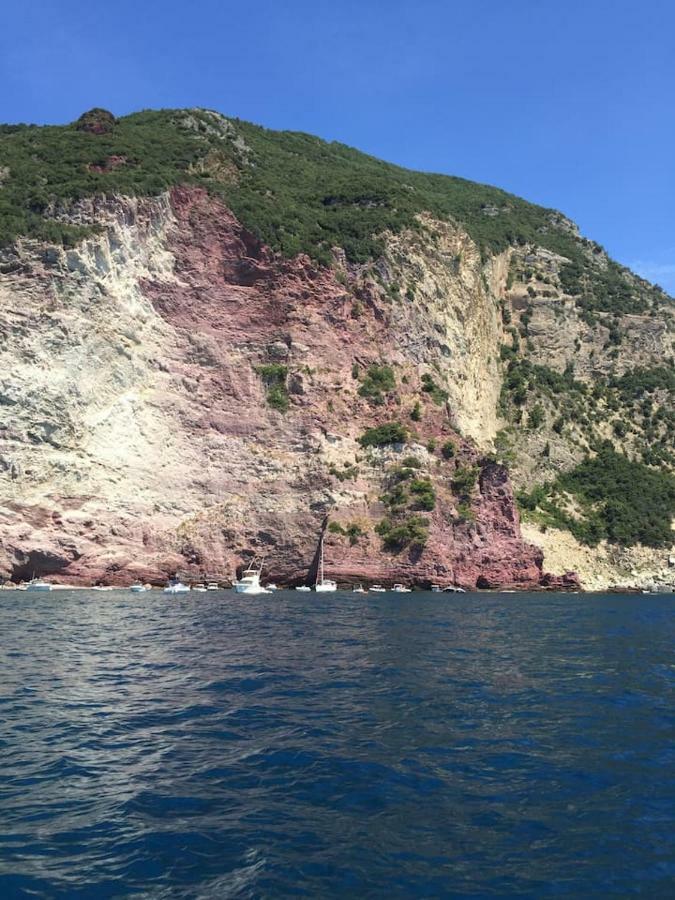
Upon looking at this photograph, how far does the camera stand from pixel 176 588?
4784 cm

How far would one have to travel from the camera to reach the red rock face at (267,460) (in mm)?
51062

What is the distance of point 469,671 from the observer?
62.1ft

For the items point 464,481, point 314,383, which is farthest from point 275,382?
point 464,481

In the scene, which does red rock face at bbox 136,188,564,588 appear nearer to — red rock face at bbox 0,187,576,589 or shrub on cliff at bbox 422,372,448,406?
red rock face at bbox 0,187,576,589

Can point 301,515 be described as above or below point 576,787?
above

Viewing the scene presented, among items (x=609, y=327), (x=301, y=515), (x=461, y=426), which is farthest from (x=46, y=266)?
(x=609, y=327)

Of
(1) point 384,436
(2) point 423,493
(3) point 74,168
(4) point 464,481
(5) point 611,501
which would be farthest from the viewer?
(5) point 611,501

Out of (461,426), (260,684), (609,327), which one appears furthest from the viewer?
(609,327)

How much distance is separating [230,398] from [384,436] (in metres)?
13.0

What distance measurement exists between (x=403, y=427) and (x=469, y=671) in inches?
1745

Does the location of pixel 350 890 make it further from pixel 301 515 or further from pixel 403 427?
pixel 403 427

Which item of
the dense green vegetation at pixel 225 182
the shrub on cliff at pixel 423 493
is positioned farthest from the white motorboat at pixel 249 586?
the dense green vegetation at pixel 225 182

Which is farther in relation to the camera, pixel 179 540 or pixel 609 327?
pixel 609 327

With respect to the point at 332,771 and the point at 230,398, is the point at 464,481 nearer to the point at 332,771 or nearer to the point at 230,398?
the point at 230,398
